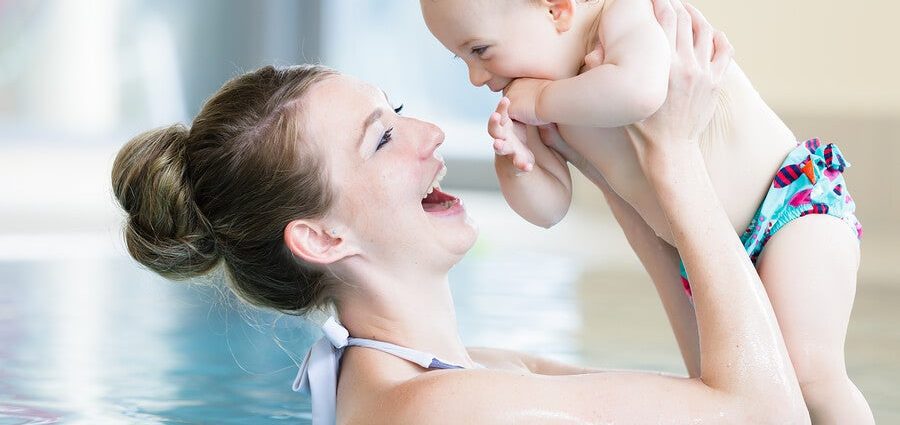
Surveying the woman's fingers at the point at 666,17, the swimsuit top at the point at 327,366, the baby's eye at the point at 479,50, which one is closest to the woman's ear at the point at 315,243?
the swimsuit top at the point at 327,366

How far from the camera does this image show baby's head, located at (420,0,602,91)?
2.14m

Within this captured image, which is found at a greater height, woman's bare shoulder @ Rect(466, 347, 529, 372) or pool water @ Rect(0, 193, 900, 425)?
woman's bare shoulder @ Rect(466, 347, 529, 372)

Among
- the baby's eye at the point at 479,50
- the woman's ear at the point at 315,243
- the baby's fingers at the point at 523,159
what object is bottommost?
the woman's ear at the point at 315,243

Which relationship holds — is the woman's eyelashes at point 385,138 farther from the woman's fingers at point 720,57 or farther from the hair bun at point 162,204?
the woman's fingers at point 720,57

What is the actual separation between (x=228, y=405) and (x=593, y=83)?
1.64 m

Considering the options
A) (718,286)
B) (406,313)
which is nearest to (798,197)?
(718,286)

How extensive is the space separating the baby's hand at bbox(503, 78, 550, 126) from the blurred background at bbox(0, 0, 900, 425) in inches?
31.1

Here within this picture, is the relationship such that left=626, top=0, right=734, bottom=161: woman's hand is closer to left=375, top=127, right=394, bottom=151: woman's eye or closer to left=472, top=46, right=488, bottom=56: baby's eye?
left=472, top=46, right=488, bottom=56: baby's eye

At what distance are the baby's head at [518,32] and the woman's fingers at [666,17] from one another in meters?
0.11

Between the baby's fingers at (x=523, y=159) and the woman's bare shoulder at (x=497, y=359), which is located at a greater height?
the baby's fingers at (x=523, y=159)

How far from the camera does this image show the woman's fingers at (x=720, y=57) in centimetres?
220

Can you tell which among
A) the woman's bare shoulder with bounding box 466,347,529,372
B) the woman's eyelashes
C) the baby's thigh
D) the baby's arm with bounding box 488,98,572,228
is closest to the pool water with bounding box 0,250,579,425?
the woman's bare shoulder with bounding box 466,347,529,372

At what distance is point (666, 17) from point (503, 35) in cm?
28

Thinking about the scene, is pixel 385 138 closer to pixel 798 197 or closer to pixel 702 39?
pixel 702 39
